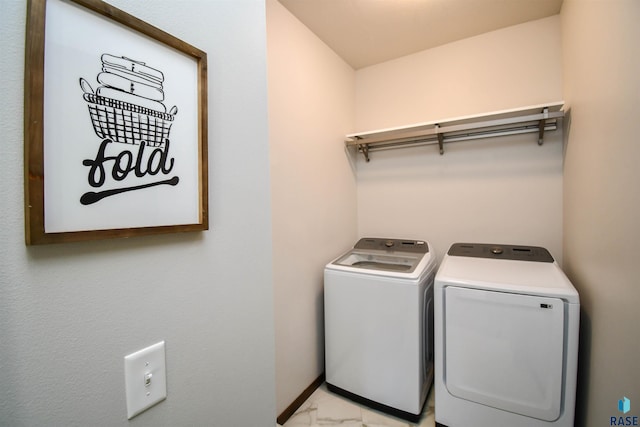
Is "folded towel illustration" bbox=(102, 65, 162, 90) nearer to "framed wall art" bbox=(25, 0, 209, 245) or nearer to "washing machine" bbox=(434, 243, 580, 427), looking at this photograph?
"framed wall art" bbox=(25, 0, 209, 245)

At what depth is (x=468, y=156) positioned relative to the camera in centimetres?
211

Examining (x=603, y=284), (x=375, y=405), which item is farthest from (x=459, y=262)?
(x=375, y=405)

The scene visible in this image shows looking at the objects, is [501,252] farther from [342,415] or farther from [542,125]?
[342,415]

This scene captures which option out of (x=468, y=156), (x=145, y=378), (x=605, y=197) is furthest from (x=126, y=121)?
(x=468, y=156)

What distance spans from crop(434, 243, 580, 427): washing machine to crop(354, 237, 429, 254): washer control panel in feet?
1.43

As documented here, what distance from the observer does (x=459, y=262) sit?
1.77 meters

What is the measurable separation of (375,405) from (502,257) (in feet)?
4.30

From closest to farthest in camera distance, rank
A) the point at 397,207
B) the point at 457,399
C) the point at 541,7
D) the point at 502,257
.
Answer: the point at 457,399, the point at 541,7, the point at 502,257, the point at 397,207

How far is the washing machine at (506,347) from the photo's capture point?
4.18 feet

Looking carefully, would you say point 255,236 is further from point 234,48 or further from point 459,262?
point 459,262

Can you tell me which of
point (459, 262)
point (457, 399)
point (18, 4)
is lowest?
point (457, 399)

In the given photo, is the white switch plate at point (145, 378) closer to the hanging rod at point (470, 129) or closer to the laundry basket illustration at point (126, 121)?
the laundry basket illustration at point (126, 121)

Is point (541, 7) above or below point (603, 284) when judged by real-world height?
above

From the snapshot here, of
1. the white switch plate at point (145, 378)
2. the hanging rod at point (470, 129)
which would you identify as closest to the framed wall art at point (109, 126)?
the white switch plate at point (145, 378)
